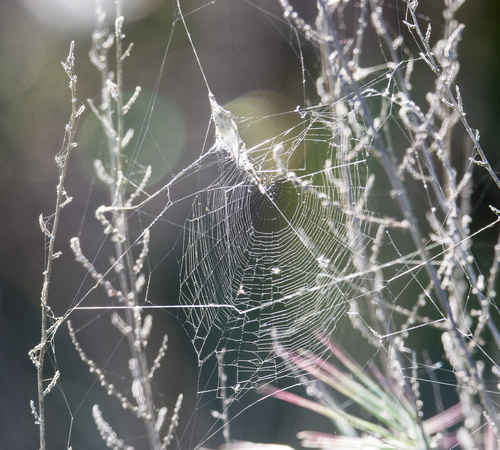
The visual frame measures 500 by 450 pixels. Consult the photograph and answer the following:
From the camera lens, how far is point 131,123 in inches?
155

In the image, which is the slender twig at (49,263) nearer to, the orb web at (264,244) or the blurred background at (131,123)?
the orb web at (264,244)

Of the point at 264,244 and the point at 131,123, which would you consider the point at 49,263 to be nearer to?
the point at 264,244

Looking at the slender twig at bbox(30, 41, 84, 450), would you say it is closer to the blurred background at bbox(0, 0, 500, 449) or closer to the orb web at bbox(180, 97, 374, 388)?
the orb web at bbox(180, 97, 374, 388)

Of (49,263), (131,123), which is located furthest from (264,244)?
(49,263)

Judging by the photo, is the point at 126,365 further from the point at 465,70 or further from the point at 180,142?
the point at 465,70

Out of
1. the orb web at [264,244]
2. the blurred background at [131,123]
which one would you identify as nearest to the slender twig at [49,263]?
the orb web at [264,244]

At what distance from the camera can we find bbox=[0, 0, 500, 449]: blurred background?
12.5 feet

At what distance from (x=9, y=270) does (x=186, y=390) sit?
5.75ft

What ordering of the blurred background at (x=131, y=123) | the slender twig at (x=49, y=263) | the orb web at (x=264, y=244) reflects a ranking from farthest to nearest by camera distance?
1. the blurred background at (x=131, y=123)
2. the orb web at (x=264, y=244)
3. the slender twig at (x=49, y=263)

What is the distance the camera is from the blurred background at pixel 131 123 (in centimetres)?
381

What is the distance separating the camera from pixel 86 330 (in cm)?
391

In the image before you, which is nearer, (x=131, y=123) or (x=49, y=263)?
(x=49, y=263)

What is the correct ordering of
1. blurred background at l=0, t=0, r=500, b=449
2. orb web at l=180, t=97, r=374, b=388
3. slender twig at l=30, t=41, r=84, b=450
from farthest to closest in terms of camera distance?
1. blurred background at l=0, t=0, r=500, b=449
2. orb web at l=180, t=97, r=374, b=388
3. slender twig at l=30, t=41, r=84, b=450

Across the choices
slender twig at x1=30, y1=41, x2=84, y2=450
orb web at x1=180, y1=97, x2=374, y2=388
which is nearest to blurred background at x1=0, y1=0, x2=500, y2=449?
orb web at x1=180, y1=97, x2=374, y2=388
